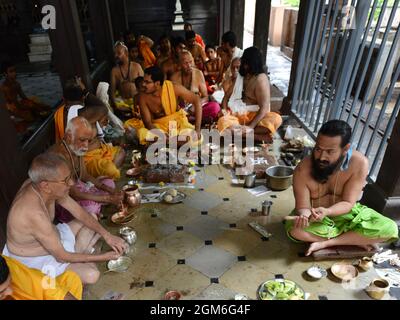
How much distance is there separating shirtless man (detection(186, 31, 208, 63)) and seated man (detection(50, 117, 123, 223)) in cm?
514

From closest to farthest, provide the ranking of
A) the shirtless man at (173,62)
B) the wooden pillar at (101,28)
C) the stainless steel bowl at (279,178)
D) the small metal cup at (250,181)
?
the stainless steel bowl at (279,178) < the small metal cup at (250,181) < the shirtless man at (173,62) < the wooden pillar at (101,28)

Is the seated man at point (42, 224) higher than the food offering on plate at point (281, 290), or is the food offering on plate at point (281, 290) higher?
the seated man at point (42, 224)

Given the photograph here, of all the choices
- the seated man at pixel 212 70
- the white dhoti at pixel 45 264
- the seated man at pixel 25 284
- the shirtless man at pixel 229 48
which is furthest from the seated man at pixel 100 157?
the seated man at pixel 212 70

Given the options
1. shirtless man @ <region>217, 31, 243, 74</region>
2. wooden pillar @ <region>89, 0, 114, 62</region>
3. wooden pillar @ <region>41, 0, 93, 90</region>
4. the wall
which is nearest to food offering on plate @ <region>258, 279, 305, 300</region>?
wooden pillar @ <region>41, 0, 93, 90</region>

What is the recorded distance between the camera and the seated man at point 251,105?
489 cm

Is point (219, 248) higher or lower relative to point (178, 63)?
lower

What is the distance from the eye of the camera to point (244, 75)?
511cm

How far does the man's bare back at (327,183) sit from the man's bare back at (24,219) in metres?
2.30

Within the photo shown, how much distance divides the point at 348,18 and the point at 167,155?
300 centimetres

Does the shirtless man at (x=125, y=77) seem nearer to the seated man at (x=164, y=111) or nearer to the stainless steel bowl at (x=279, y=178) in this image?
the seated man at (x=164, y=111)

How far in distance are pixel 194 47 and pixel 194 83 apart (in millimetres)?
2431

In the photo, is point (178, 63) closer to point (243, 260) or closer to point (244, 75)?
point (244, 75)

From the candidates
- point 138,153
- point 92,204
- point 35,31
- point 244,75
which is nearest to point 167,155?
point 138,153

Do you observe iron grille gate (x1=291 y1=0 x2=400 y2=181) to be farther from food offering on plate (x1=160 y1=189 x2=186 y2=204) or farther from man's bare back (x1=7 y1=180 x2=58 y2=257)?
man's bare back (x1=7 y1=180 x2=58 y2=257)
